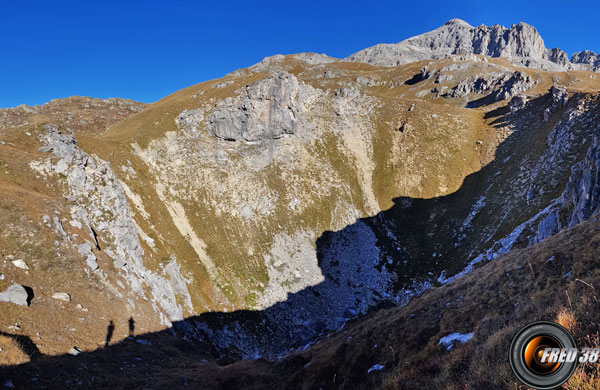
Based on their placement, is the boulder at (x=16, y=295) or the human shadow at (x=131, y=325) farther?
the human shadow at (x=131, y=325)

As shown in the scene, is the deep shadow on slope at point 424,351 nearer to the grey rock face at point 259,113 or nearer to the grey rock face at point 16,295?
the grey rock face at point 16,295

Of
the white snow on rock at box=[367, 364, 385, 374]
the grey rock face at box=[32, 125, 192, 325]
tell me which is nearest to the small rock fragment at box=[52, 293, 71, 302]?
the grey rock face at box=[32, 125, 192, 325]

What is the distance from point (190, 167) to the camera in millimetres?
59031

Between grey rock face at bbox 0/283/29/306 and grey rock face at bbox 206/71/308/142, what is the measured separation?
4763cm

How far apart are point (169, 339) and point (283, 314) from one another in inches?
720

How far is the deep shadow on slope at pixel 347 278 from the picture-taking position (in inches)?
985

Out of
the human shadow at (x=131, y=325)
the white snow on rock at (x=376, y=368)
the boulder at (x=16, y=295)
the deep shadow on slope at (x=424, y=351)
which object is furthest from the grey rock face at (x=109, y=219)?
the white snow on rock at (x=376, y=368)

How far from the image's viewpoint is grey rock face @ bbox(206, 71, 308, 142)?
215 feet

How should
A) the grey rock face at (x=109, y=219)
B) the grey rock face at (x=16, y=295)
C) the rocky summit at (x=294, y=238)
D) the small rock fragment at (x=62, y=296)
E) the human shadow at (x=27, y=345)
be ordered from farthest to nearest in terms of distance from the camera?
the grey rock face at (x=109, y=219), the small rock fragment at (x=62, y=296), the grey rock face at (x=16, y=295), the human shadow at (x=27, y=345), the rocky summit at (x=294, y=238)

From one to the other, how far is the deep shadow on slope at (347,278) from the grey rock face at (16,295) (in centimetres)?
592

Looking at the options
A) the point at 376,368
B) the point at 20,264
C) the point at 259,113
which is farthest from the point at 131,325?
the point at 259,113

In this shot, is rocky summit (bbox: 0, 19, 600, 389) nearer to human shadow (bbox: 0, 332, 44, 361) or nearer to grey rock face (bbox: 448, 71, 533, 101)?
human shadow (bbox: 0, 332, 44, 361)

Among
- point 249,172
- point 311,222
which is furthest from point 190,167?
point 311,222

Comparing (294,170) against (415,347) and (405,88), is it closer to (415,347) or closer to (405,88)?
(415,347)
